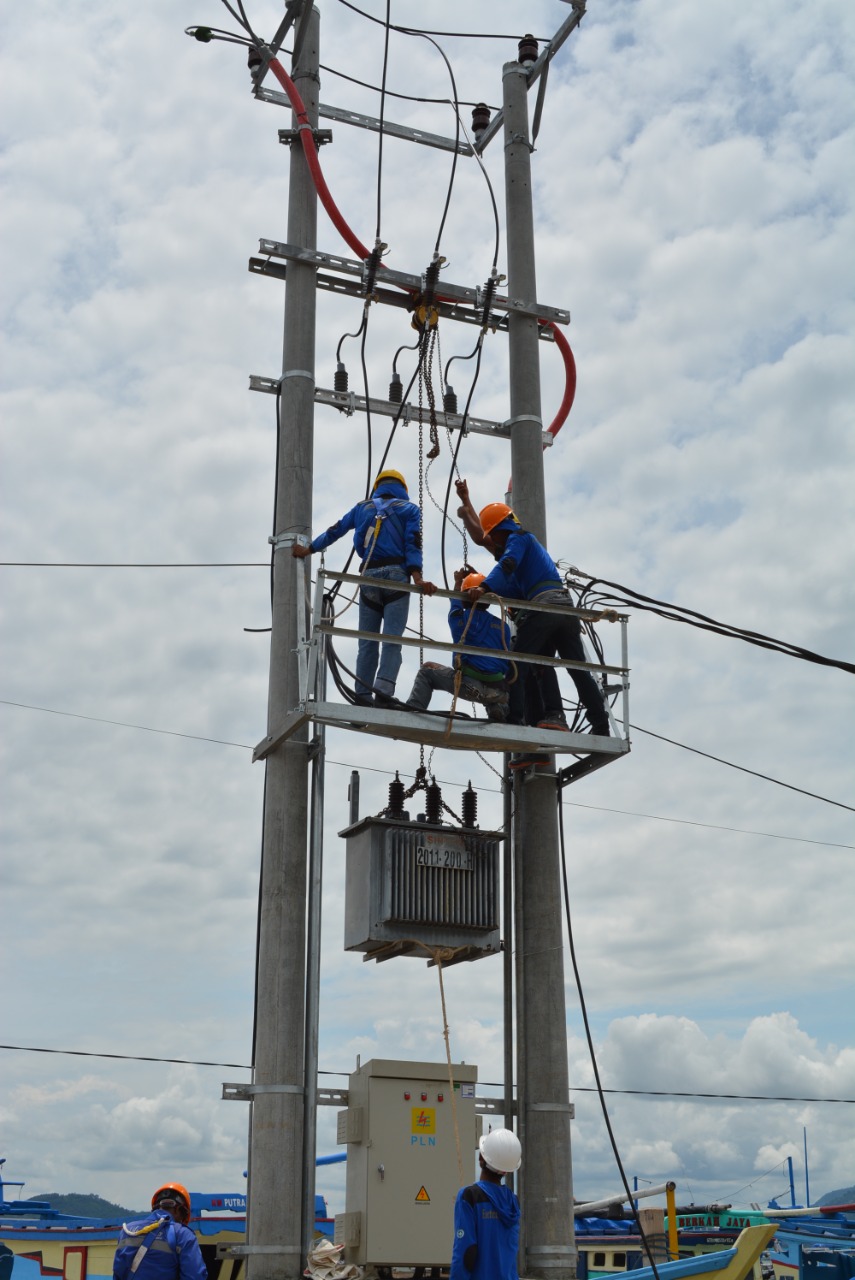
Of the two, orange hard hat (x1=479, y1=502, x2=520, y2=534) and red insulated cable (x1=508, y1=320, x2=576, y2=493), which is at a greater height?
red insulated cable (x1=508, y1=320, x2=576, y2=493)

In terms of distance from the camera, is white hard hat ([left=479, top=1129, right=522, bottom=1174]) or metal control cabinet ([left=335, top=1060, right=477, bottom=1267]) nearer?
white hard hat ([left=479, top=1129, right=522, bottom=1174])

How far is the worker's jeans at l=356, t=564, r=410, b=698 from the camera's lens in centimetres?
1095

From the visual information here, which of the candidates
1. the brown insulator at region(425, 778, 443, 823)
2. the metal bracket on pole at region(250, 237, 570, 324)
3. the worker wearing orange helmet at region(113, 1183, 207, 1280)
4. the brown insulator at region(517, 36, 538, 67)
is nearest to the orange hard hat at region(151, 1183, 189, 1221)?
the worker wearing orange helmet at region(113, 1183, 207, 1280)

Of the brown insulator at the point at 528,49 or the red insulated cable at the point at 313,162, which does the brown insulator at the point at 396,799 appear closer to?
the red insulated cable at the point at 313,162

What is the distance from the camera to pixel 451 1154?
10.3 meters

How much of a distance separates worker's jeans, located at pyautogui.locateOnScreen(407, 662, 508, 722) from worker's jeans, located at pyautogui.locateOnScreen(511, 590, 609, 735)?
0.77 feet

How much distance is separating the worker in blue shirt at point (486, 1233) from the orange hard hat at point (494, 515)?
18.3 feet

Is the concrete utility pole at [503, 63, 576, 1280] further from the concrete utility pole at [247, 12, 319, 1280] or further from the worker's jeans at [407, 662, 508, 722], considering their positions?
the concrete utility pole at [247, 12, 319, 1280]

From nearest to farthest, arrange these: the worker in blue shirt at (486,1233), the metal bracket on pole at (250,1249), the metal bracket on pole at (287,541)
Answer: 1. the worker in blue shirt at (486,1233)
2. the metal bracket on pole at (250,1249)
3. the metal bracket on pole at (287,541)

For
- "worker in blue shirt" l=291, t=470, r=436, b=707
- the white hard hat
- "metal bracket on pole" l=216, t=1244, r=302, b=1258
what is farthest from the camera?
"worker in blue shirt" l=291, t=470, r=436, b=707

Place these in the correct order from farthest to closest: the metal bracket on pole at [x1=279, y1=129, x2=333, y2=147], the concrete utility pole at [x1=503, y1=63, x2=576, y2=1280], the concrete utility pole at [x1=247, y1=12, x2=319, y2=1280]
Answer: the metal bracket on pole at [x1=279, y1=129, x2=333, y2=147], the concrete utility pole at [x1=503, y1=63, x2=576, y2=1280], the concrete utility pole at [x1=247, y1=12, x2=319, y2=1280]

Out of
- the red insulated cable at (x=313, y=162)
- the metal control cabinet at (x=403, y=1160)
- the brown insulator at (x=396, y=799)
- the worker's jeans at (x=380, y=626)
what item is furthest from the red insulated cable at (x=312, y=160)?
the metal control cabinet at (x=403, y=1160)

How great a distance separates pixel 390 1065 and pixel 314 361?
238 inches

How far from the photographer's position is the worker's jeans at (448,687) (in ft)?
36.6
